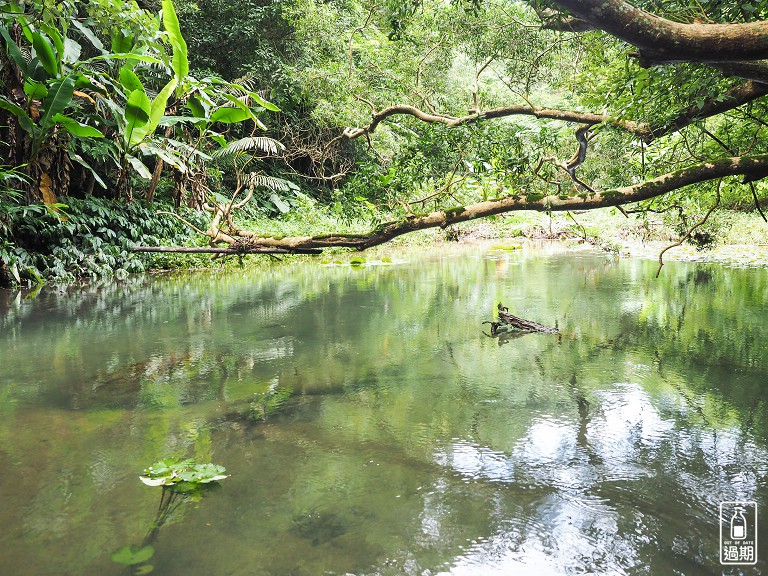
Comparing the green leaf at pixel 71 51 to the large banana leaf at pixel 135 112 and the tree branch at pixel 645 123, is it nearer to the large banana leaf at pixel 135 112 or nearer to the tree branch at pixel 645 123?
the large banana leaf at pixel 135 112

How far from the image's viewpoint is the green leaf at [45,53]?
3121mm

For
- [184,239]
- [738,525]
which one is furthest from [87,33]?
[184,239]

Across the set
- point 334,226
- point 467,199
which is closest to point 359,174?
point 467,199

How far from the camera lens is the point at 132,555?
1693mm

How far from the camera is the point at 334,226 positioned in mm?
13023

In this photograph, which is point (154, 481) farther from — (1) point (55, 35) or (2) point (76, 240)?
(2) point (76, 240)

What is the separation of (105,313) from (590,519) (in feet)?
17.3

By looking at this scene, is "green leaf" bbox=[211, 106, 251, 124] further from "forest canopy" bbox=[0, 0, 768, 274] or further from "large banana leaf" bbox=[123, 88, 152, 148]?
"large banana leaf" bbox=[123, 88, 152, 148]

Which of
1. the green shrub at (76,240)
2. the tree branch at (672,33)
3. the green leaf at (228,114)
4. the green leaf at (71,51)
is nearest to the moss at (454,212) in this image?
the green leaf at (228,114)

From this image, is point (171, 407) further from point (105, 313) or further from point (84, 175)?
point (84, 175)

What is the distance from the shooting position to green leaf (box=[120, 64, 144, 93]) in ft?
11.0

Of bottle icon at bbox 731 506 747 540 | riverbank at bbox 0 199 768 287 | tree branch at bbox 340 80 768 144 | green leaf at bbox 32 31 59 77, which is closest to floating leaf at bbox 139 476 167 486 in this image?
bottle icon at bbox 731 506 747 540

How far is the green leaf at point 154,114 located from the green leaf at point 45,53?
0.57m

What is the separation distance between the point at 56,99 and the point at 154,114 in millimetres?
572
